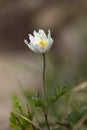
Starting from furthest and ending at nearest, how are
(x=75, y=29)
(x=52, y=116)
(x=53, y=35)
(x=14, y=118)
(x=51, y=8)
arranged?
(x=51, y=8), (x=53, y=35), (x=75, y=29), (x=52, y=116), (x=14, y=118)

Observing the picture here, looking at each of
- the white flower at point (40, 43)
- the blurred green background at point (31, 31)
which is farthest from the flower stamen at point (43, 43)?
the blurred green background at point (31, 31)

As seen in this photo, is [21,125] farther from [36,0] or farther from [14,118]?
[36,0]

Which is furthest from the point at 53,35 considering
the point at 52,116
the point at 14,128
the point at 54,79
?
the point at 14,128

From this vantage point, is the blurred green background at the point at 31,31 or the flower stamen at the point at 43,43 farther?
the blurred green background at the point at 31,31

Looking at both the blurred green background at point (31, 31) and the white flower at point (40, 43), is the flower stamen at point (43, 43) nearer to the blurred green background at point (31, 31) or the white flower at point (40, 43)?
the white flower at point (40, 43)

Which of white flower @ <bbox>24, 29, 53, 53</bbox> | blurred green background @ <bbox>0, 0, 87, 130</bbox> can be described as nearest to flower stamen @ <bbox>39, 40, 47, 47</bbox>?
white flower @ <bbox>24, 29, 53, 53</bbox>

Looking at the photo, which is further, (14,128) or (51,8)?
(51,8)

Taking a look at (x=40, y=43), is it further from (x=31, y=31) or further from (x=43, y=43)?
(x=31, y=31)

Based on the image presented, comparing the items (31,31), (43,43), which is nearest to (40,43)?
(43,43)
